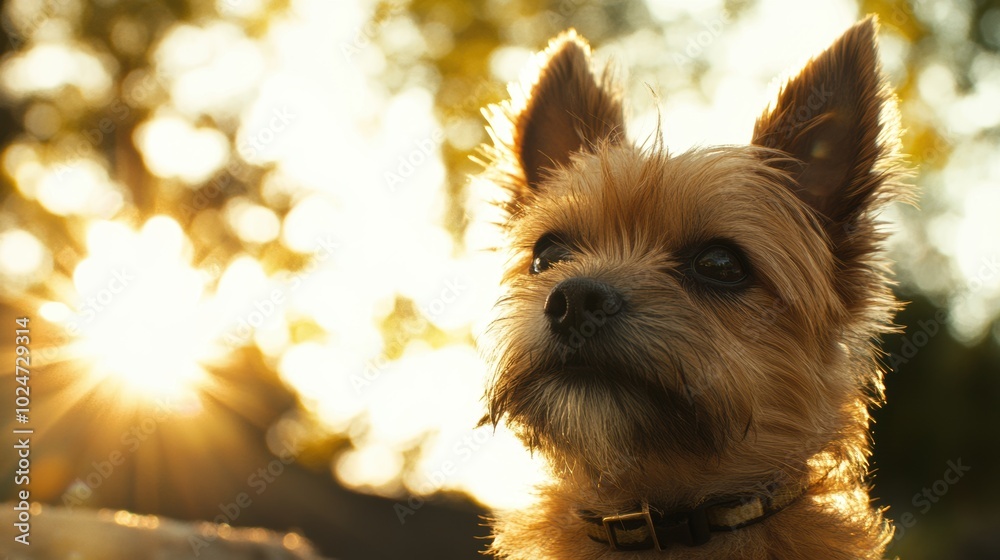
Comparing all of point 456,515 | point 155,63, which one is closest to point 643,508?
point 456,515

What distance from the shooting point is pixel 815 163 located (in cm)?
426

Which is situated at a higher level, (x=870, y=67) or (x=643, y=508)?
(x=870, y=67)

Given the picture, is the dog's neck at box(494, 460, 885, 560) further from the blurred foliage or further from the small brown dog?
the blurred foliage

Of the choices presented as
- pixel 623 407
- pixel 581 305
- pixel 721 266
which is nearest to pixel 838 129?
pixel 721 266

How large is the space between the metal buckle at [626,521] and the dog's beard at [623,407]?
8.1 inches

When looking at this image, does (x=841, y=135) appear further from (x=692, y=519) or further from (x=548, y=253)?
(x=692, y=519)

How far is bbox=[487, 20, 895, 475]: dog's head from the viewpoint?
11.0ft

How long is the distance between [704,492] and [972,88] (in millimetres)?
12482

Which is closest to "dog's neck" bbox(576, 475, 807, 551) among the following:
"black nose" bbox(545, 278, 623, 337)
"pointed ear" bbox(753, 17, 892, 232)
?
"black nose" bbox(545, 278, 623, 337)

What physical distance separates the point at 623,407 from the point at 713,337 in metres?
0.55

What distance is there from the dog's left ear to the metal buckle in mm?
1950

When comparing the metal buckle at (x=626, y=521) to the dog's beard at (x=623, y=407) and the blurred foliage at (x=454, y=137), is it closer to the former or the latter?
the dog's beard at (x=623, y=407)

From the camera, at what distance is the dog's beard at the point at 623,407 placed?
331cm

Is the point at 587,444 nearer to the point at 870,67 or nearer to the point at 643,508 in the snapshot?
the point at 643,508
